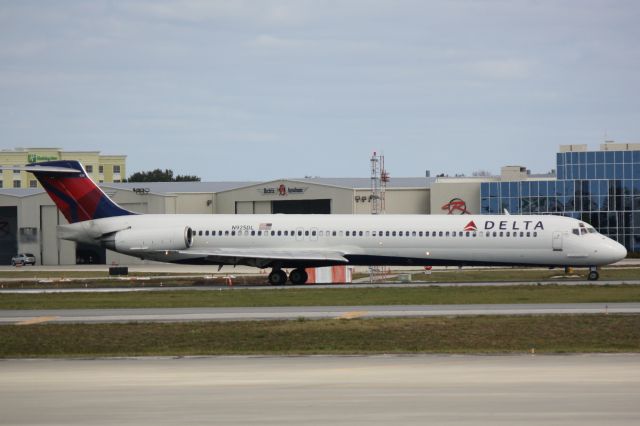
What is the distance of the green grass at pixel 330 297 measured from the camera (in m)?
38.5

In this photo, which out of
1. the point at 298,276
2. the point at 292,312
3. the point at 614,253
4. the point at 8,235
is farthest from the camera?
the point at 8,235

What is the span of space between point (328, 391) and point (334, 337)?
9.22m

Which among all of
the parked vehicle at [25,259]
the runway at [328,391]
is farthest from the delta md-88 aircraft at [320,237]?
the parked vehicle at [25,259]

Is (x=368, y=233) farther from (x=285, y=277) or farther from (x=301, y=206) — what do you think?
(x=301, y=206)

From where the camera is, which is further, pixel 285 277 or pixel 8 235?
pixel 8 235

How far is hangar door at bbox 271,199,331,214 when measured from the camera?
9238 centimetres

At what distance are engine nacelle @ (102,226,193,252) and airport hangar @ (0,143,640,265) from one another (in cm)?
3215

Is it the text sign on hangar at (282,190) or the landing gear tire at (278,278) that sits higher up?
the text sign on hangar at (282,190)

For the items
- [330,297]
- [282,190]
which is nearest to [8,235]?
[282,190]

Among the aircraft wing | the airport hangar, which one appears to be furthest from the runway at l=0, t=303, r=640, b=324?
the airport hangar

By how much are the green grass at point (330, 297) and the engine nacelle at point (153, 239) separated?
6.35 m

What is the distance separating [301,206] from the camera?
9725cm

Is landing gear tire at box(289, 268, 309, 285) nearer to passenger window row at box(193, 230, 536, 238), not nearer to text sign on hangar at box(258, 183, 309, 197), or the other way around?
passenger window row at box(193, 230, 536, 238)

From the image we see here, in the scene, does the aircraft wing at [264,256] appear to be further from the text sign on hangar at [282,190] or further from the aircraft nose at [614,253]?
the text sign on hangar at [282,190]
